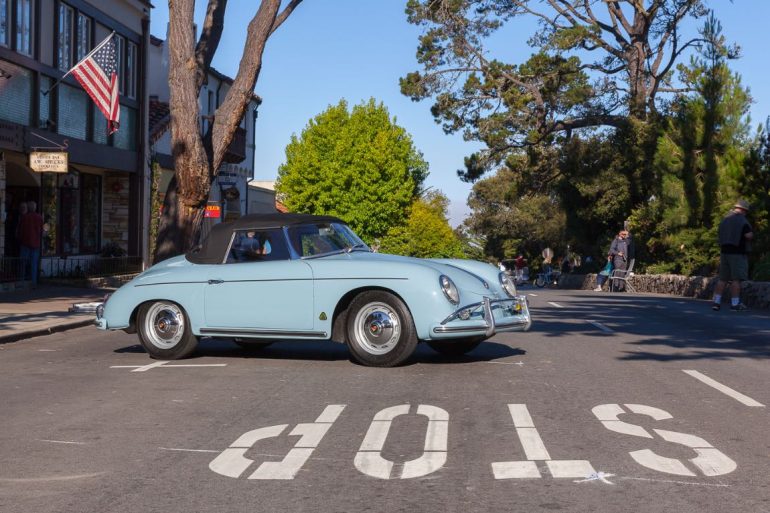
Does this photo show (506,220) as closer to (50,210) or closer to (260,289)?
(50,210)

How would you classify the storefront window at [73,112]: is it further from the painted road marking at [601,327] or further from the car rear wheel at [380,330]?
the car rear wheel at [380,330]

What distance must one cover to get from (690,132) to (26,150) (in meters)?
17.9

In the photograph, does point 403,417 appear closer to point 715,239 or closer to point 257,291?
point 257,291

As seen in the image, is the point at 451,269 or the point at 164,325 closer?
the point at 451,269

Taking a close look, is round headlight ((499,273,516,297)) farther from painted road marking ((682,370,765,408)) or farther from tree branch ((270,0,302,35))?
tree branch ((270,0,302,35))

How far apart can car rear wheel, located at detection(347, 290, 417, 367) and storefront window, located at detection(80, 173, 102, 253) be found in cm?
2070

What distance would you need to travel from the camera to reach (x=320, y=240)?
426 inches

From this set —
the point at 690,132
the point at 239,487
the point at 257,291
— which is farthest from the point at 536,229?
the point at 239,487

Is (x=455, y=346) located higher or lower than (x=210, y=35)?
lower

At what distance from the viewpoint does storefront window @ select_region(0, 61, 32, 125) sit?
21562 mm

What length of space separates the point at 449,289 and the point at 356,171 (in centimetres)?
6345

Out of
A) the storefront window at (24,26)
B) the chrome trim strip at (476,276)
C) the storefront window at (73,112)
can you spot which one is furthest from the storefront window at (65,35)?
the chrome trim strip at (476,276)

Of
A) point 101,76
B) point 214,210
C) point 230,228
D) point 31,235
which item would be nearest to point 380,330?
point 230,228

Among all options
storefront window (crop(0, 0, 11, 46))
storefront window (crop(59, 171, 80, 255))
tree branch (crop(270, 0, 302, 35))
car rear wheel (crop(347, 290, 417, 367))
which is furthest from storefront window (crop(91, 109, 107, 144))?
car rear wheel (crop(347, 290, 417, 367))
